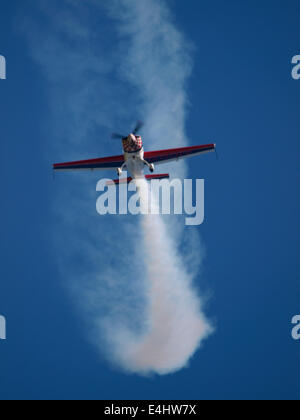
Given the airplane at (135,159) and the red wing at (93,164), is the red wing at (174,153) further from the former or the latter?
the red wing at (93,164)

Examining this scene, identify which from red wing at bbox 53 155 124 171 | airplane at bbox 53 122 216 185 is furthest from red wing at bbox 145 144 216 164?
red wing at bbox 53 155 124 171

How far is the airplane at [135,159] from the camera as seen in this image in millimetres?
35344

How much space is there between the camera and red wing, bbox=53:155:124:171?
38.8 m

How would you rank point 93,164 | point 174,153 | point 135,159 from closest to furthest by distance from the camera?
point 135,159, point 174,153, point 93,164

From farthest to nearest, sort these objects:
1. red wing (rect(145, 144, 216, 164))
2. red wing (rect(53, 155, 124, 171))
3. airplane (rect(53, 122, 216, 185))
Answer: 1. red wing (rect(53, 155, 124, 171))
2. red wing (rect(145, 144, 216, 164))
3. airplane (rect(53, 122, 216, 185))

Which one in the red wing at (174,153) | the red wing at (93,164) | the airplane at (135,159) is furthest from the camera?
the red wing at (93,164)

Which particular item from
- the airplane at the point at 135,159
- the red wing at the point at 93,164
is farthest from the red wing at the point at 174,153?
the red wing at the point at 93,164

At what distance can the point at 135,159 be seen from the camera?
35.8m

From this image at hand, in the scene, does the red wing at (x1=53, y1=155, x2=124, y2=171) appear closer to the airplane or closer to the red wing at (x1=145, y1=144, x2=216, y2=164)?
the airplane

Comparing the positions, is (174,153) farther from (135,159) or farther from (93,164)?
(93,164)

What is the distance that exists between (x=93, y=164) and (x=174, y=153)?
5879 mm

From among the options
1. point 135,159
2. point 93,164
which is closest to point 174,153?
point 135,159
